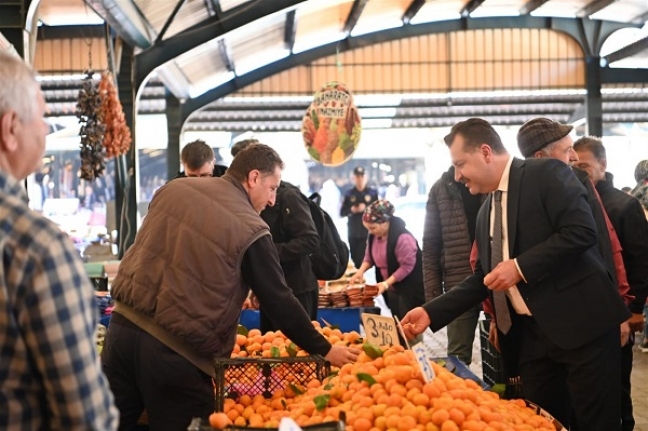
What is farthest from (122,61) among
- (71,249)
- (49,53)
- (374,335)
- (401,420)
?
(71,249)

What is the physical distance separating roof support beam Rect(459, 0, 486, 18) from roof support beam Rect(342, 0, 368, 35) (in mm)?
1759

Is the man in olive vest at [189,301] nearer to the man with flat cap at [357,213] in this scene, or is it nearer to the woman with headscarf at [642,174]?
the woman with headscarf at [642,174]

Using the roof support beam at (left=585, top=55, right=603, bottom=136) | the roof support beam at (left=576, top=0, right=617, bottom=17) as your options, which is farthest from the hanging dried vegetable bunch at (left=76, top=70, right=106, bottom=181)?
the roof support beam at (left=585, top=55, right=603, bottom=136)

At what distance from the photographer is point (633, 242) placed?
185 inches

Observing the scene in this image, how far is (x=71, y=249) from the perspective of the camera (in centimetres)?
155

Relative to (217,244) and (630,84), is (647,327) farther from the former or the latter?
(630,84)

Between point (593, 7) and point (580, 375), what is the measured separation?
12.1 m

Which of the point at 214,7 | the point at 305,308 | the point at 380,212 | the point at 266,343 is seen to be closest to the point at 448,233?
the point at 305,308

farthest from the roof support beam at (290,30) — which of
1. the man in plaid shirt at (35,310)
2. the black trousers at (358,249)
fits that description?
the man in plaid shirt at (35,310)

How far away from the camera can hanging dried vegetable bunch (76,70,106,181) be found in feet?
23.5

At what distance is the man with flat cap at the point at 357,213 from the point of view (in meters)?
12.1

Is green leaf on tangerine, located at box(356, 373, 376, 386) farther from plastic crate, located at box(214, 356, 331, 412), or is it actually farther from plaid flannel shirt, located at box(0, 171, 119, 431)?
plaid flannel shirt, located at box(0, 171, 119, 431)

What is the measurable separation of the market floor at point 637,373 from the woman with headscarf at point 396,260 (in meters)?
0.91

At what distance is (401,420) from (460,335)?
3.14 m
